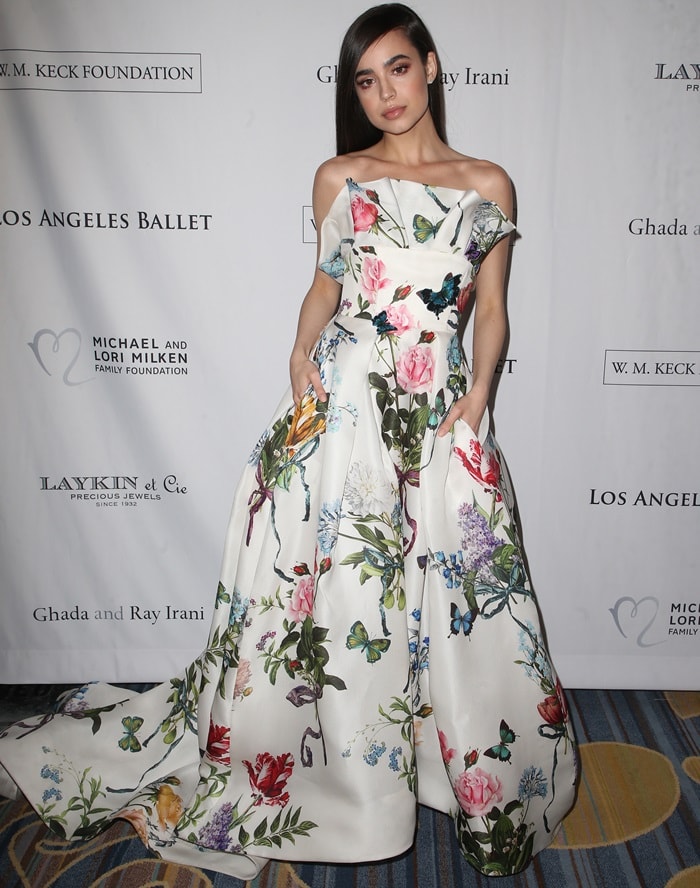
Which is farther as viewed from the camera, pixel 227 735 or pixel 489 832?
pixel 227 735

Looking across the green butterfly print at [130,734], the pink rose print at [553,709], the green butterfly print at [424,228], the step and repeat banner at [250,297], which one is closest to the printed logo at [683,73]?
the step and repeat banner at [250,297]

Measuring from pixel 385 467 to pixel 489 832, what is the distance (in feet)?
2.72

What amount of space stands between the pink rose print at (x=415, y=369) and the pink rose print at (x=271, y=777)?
2.93 feet

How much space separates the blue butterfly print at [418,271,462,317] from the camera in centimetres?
181

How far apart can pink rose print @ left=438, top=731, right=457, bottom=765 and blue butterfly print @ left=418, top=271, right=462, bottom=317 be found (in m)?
0.96

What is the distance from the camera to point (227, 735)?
71.2 inches

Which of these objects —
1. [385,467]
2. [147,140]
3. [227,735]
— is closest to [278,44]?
[147,140]

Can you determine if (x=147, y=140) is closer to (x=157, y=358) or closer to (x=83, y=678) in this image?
(x=157, y=358)

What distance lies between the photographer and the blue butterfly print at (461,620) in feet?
5.57

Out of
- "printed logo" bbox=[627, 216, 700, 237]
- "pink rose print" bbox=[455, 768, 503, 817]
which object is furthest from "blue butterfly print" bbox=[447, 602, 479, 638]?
"printed logo" bbox=[627, 216, 700, 237]

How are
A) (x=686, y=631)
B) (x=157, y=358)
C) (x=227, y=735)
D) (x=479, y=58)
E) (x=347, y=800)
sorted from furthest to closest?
(x=686, y=631) < (x=157, y=358) < (x=479, y=58) < (x=227, y=735) < (x=347, y=800)

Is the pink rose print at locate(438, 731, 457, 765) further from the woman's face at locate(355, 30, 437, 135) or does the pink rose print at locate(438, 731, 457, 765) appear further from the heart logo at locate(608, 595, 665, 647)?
the woman's face at locate(355, 30, 437, 135)

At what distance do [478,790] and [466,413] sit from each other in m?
0.83

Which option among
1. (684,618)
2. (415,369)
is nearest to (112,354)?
(415,369)
